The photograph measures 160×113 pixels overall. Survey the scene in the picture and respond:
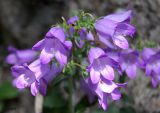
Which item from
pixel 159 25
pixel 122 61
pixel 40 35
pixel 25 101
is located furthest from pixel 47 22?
pixel 122 61

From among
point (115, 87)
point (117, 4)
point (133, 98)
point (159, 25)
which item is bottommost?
point (133, 98)

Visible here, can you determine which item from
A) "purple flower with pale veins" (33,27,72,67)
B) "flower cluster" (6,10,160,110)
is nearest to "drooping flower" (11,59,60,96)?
"flower cluster" (6,10,160,110)

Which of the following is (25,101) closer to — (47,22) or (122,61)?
(47,22)

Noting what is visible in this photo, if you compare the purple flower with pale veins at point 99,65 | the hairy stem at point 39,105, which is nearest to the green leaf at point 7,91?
the hairy stem at point 39,105

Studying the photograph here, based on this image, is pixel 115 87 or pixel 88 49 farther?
pixel 88 49

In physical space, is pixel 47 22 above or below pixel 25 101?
above

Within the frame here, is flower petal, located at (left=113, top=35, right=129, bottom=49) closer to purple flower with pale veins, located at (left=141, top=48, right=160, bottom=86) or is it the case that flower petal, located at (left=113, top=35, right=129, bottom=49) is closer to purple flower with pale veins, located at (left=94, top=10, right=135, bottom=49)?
purple flower with pale veins, located at (left=94, top=10, right=135, bottom=49)

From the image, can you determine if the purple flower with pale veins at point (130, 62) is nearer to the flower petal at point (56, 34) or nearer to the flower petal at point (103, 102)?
the flower petal at point (103, 102)
